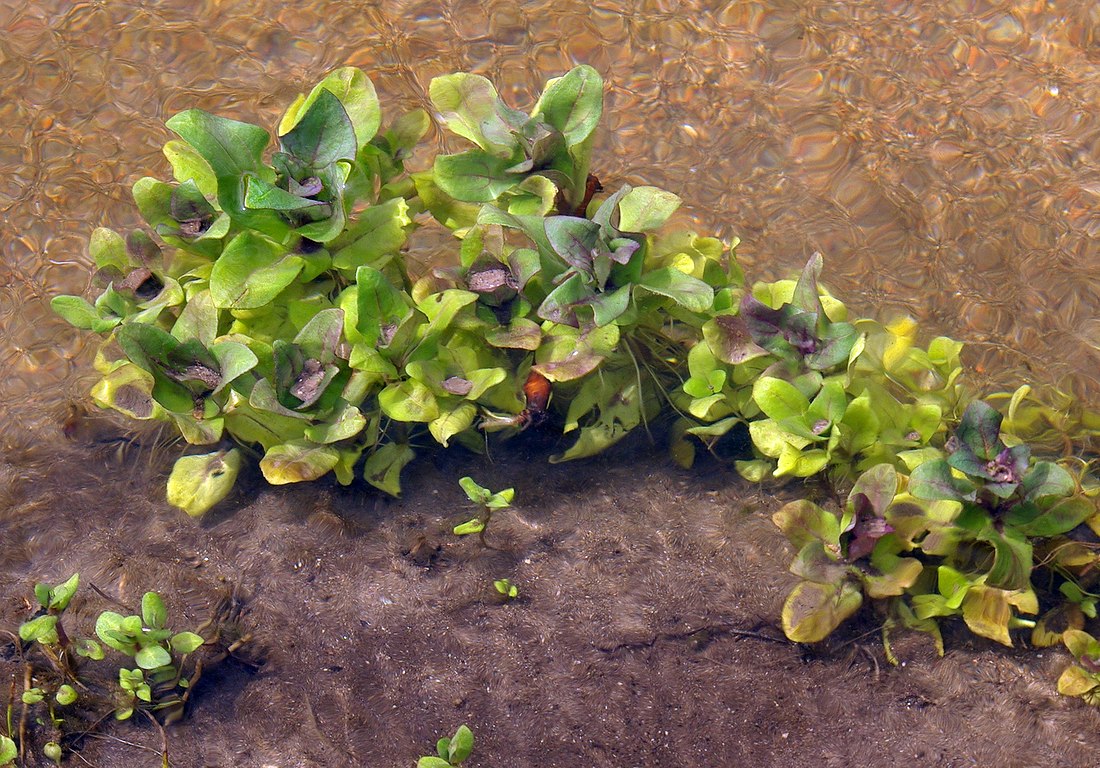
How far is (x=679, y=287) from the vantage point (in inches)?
106

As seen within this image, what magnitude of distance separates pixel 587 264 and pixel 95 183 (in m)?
2.29

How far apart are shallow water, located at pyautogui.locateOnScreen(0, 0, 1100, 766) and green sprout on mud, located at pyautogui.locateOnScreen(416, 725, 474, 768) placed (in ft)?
1.71

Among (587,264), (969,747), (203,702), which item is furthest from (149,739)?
(969,747)

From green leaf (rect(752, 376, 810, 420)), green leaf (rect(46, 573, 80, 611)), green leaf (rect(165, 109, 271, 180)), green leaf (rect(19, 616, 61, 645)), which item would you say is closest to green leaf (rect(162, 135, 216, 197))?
green leaf (rect(165, 109, 271, 180))

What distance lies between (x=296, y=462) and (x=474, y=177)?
102cm

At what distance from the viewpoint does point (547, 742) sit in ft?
8.38

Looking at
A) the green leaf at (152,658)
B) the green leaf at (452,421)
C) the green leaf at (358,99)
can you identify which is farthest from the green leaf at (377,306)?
the green leaf at (152,658)

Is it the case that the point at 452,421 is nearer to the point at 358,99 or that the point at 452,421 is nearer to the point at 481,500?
the point at 481,500

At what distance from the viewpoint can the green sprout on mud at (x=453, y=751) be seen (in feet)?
7.50

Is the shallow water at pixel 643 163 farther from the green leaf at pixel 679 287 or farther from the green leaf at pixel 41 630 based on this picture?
the green leaf at pixel 679 287

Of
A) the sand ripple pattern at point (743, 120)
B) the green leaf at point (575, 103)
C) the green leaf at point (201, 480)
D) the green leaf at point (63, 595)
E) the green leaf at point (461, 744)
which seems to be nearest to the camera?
the green leaf at point (461, 744)

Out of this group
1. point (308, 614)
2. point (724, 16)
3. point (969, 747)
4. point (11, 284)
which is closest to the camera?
point (969, 747)

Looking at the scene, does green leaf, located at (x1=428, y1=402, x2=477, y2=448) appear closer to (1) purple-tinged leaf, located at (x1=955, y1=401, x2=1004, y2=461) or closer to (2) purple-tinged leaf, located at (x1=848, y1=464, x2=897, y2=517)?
(2) purple-tinged leaf, located at (x1=848, y1=464, x2=897, y2=517)

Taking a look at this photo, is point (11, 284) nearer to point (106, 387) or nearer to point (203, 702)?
point (106, 387)
